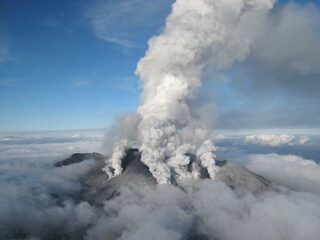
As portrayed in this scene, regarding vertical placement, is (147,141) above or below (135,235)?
above

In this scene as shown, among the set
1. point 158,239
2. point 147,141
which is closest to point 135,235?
point 158,239

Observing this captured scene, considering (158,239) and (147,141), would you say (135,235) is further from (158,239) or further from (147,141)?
(147,141)

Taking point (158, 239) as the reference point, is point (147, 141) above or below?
above
